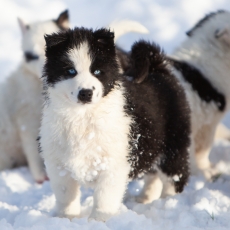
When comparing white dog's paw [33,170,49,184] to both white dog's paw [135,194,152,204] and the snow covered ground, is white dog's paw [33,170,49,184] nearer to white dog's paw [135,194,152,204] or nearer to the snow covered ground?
the snow covered ground

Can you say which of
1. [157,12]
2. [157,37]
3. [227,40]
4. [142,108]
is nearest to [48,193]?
[142,108]

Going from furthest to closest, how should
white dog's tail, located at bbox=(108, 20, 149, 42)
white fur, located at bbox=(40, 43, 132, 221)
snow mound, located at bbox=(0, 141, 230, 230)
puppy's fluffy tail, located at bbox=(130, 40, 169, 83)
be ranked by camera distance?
white dog's tail, located at bbox=(108, 20, 149, 42)
puppy's fluffy tail, located at bbox=(130, 40, 169, 83)
white fur, located at bbox=(40, 43, 132, 221)
snow mound, located at bbox=(0, 141, 230, 230)

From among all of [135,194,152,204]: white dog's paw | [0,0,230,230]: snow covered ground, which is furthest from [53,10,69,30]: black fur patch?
[135,194,152,204]: white dog's paw

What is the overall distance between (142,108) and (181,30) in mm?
6854

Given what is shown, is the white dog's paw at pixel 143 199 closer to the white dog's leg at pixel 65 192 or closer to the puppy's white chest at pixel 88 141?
the white dog's leg at pixel 65 192

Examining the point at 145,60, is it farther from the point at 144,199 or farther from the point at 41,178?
the point at 41,178

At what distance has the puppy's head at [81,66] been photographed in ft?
11.4

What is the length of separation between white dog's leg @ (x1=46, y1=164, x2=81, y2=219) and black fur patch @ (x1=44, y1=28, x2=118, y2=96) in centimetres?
70

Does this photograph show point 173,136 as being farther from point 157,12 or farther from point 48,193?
point 157,12

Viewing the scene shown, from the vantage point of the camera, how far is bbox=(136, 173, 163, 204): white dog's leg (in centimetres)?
485

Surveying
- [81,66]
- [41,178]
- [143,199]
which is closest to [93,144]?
[81,66]

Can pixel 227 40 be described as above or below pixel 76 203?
above

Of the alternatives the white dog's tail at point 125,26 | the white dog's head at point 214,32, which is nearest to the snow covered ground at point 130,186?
the white dog's tail at point 125,26

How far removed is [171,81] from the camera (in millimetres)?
4777
